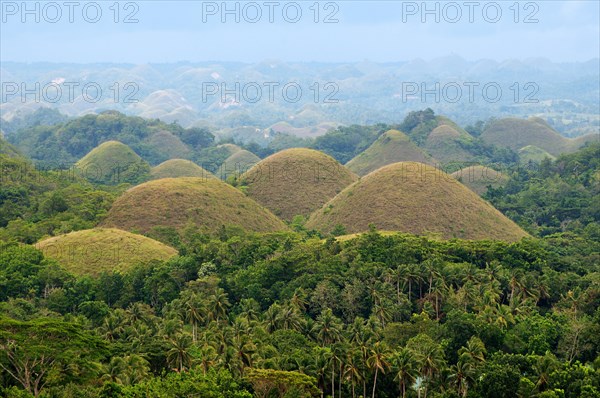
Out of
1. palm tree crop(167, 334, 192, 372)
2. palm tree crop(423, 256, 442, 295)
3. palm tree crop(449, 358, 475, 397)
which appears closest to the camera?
palm tree crop(449, 358, 475, 397)

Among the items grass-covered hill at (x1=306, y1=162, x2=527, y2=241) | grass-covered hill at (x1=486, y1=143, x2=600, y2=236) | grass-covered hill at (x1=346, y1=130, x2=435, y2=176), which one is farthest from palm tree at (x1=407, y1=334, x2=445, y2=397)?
grass-covered hill at (x1=346, y1=130, x2=435, y2=176)

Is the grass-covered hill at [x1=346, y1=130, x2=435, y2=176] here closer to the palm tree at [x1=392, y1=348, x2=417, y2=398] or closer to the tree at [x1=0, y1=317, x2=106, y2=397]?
the palm tree at [x1=392, y1=348, x2=417, y2=398]

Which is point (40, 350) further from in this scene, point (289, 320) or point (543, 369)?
point (543, 369)

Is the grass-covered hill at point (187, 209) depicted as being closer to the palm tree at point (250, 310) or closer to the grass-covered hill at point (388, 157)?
the palm tree at point (250, 310)

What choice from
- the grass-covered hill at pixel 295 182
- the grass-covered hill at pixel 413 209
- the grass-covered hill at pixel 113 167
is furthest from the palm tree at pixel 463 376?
the grass-covered hill at pixel 113 167

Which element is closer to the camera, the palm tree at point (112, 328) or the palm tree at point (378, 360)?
the palm tree at point (378, 360)

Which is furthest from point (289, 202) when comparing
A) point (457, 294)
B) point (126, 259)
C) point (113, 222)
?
point (457, 294)

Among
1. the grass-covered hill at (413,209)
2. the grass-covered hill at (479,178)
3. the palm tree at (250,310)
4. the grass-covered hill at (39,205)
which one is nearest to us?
the palm tree at (250,310)
